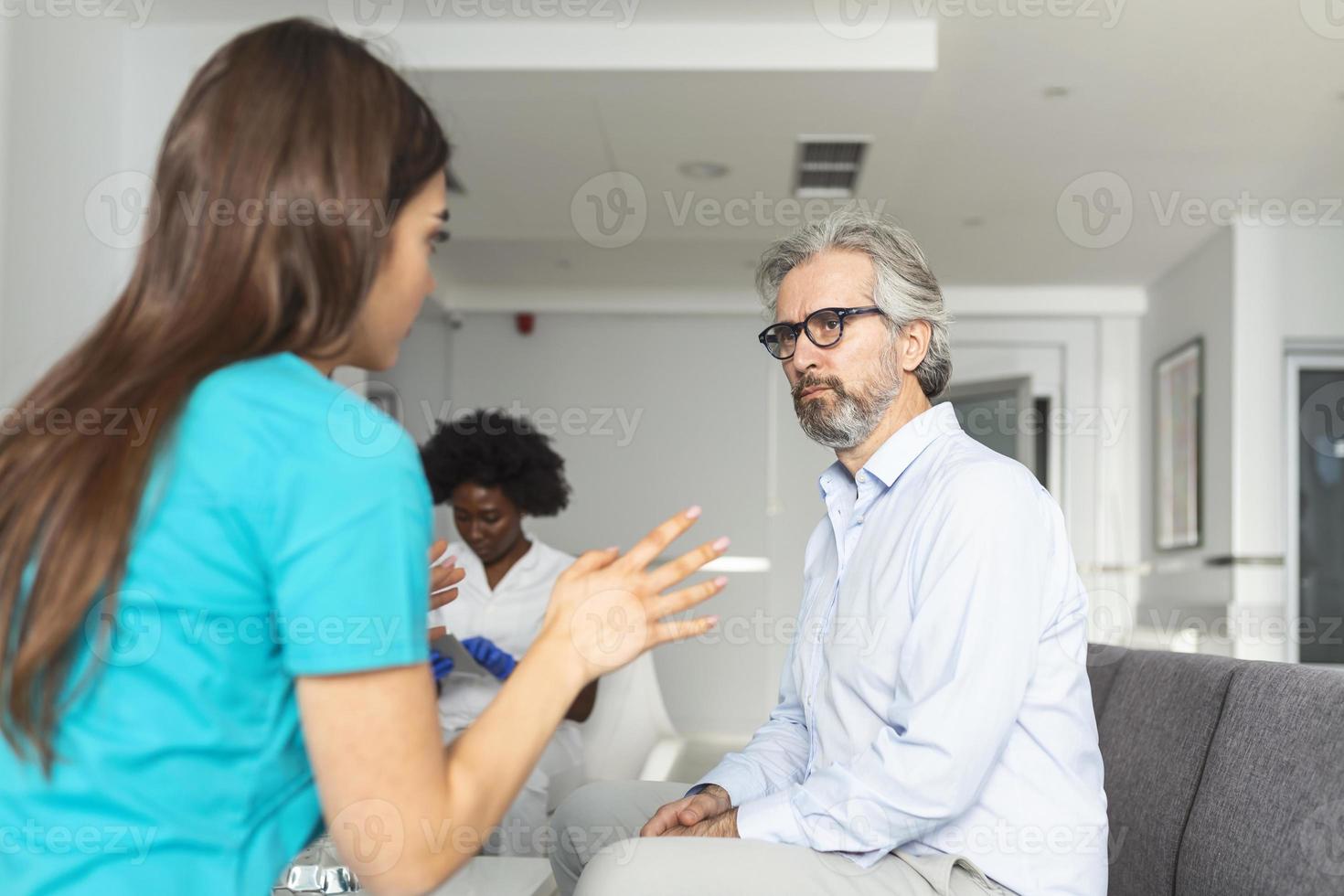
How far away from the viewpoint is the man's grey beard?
1.93 metres

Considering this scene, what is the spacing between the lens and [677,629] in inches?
38.5

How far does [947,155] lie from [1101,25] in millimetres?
1212

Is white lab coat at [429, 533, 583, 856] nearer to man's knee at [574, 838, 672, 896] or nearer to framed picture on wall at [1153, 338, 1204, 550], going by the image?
man's knee at [574, 838, 672, 896]

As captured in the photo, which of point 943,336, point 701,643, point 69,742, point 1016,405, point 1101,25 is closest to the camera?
point 69,742

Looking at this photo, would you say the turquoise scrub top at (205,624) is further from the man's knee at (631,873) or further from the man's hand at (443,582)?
the man's knee at (631,873)

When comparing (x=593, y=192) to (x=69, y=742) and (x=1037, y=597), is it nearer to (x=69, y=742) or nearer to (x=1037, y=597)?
(x=1037, y=597)

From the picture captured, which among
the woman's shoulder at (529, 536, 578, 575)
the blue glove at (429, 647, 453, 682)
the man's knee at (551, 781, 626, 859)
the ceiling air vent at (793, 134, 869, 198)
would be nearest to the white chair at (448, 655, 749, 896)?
the woman's shoulder at (529, 536, 578, 575)

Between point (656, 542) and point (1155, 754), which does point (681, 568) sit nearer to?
point (656, 542)

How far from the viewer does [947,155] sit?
4832 mm

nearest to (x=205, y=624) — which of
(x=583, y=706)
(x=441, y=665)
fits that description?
(x=441, y=665)

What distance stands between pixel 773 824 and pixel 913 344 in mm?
854

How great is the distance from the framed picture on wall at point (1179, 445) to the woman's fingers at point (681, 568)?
559 centimetres

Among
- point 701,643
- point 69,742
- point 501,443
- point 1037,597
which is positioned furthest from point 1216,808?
point 701,643

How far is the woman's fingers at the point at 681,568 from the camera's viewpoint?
3.15ft
